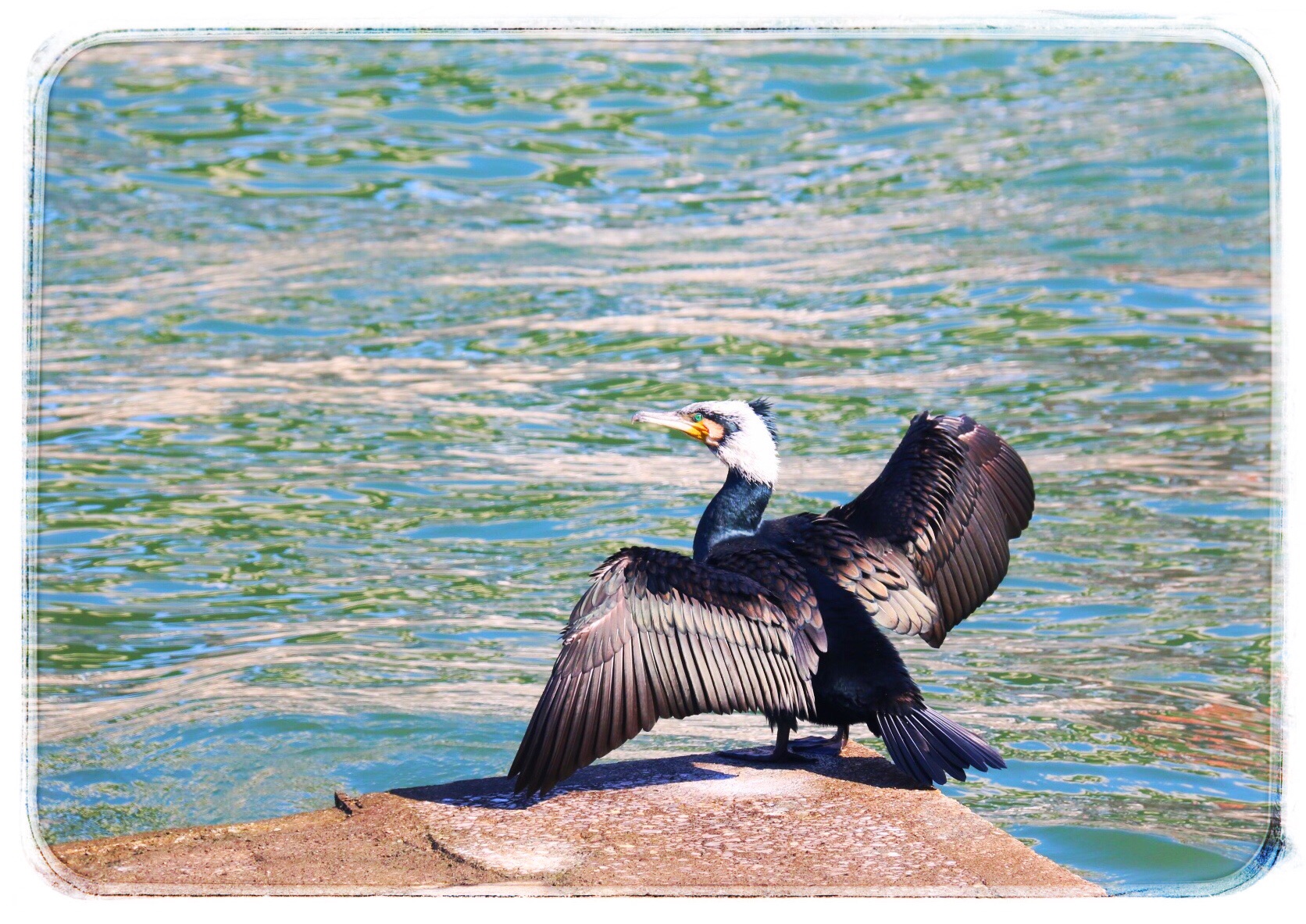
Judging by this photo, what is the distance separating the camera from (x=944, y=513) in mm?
4926

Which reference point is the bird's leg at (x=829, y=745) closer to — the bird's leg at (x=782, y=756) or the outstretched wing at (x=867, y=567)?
the bird's leg at (x=782, y=756)

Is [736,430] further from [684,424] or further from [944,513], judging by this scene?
[944,513]

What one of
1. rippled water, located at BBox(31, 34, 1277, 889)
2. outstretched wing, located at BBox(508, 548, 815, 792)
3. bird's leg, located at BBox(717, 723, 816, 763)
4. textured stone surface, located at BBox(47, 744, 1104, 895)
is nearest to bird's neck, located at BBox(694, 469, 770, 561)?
outstretched wing, located at BBox(508, 548, 815, 792)

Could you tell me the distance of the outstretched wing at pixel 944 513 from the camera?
4883 millimetres

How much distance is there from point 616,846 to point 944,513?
1.62m

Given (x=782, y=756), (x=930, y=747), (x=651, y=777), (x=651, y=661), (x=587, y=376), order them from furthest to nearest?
1. (x=587, y=376)
2. (x=782, y=756)
3. (x=651, y=777)
4. (x=930, y=747)
5. (x=651, y=661)

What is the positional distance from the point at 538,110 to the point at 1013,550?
23.0 ft

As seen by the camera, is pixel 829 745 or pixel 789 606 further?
pixel 829 745

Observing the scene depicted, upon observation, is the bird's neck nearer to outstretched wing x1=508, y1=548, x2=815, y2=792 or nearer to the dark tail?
outstretched wing x1=508, y1=548, x2=815, y2=792

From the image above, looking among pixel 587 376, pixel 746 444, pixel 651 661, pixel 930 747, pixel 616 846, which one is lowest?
pixel 616 846

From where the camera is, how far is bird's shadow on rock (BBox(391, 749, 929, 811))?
435cm

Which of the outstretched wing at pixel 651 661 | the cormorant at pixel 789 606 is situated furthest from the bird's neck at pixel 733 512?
the outstretched wing at pixel 651 661

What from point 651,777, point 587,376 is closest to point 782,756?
point 651,777

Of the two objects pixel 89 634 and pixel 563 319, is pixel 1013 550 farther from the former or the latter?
pixel 89 634
